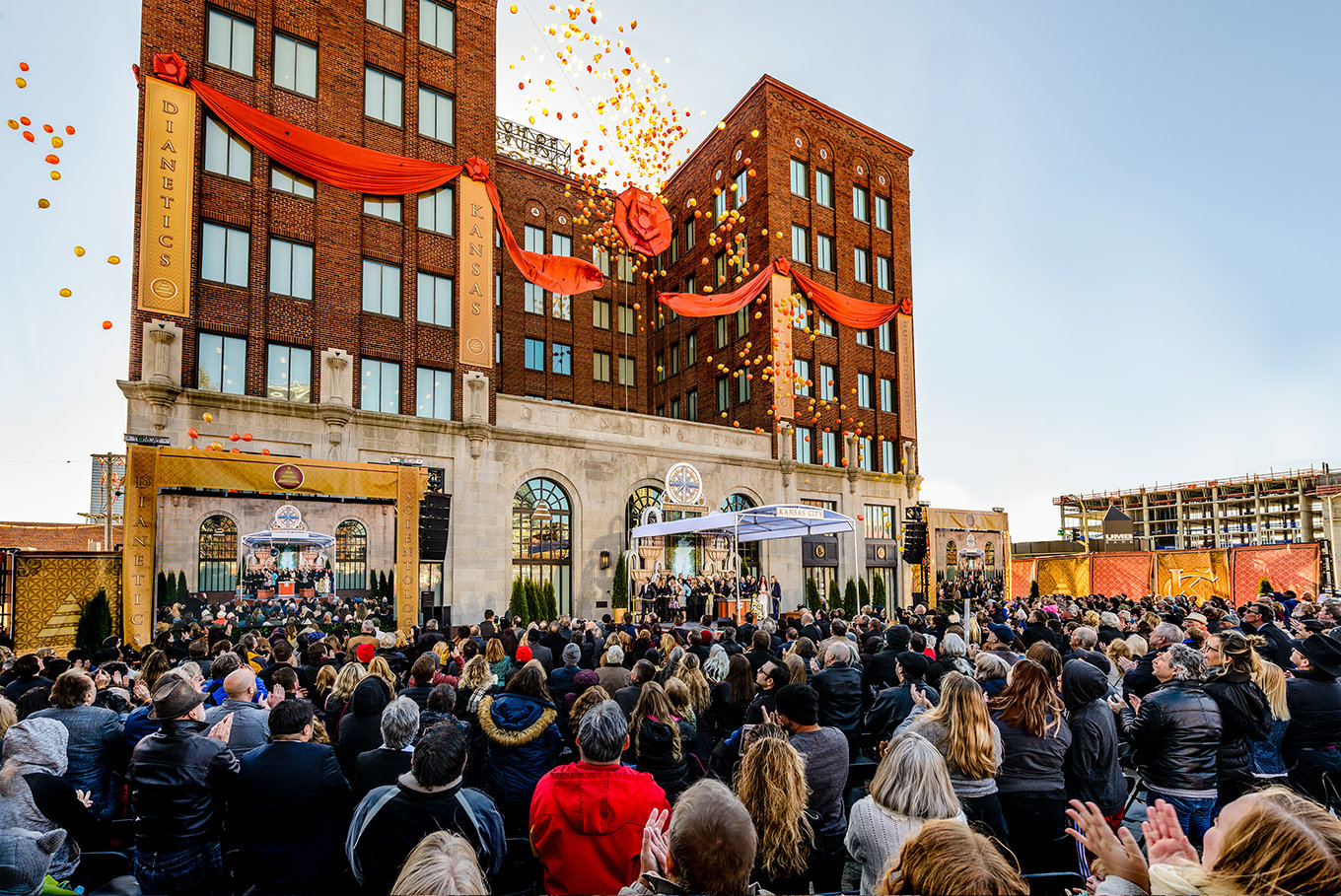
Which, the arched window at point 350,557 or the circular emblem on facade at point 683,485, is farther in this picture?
the circular emblem on facade at point 683,485

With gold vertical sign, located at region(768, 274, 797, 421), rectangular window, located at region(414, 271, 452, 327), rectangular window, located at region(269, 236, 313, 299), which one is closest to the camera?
rectangular window, located at region(269, 236, 313, 299)

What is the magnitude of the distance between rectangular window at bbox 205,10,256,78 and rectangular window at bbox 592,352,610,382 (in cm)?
1944

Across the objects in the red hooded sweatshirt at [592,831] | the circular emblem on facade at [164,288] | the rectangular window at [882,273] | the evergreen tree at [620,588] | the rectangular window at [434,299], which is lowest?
the evergreen tree at [620,588]

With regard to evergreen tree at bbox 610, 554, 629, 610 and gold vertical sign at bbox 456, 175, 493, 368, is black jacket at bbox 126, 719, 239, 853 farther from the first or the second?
evergreen tree at bbox 610, 554, 629, 610

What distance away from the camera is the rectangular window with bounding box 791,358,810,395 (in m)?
33.4

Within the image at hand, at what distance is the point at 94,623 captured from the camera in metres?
17.0

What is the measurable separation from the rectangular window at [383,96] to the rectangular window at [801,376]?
18.5 metres

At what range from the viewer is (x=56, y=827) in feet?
14.3

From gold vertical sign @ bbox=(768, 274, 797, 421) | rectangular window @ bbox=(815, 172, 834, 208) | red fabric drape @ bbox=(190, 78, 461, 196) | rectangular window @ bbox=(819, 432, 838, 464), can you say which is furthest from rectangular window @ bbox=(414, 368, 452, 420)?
rectangular window @ bbox=(815, 172, 834, 208)

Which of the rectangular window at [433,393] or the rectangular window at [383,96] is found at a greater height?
the rectangular window at [383,96]

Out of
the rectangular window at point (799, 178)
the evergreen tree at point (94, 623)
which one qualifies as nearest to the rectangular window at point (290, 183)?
the evergreen tree at point (94, 623)

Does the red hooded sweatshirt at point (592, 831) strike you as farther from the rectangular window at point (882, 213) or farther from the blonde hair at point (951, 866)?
the rectangular window at point (882, 213)

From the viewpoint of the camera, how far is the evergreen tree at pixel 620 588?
2670 cm

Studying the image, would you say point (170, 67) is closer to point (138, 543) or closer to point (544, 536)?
point (138, 543)
